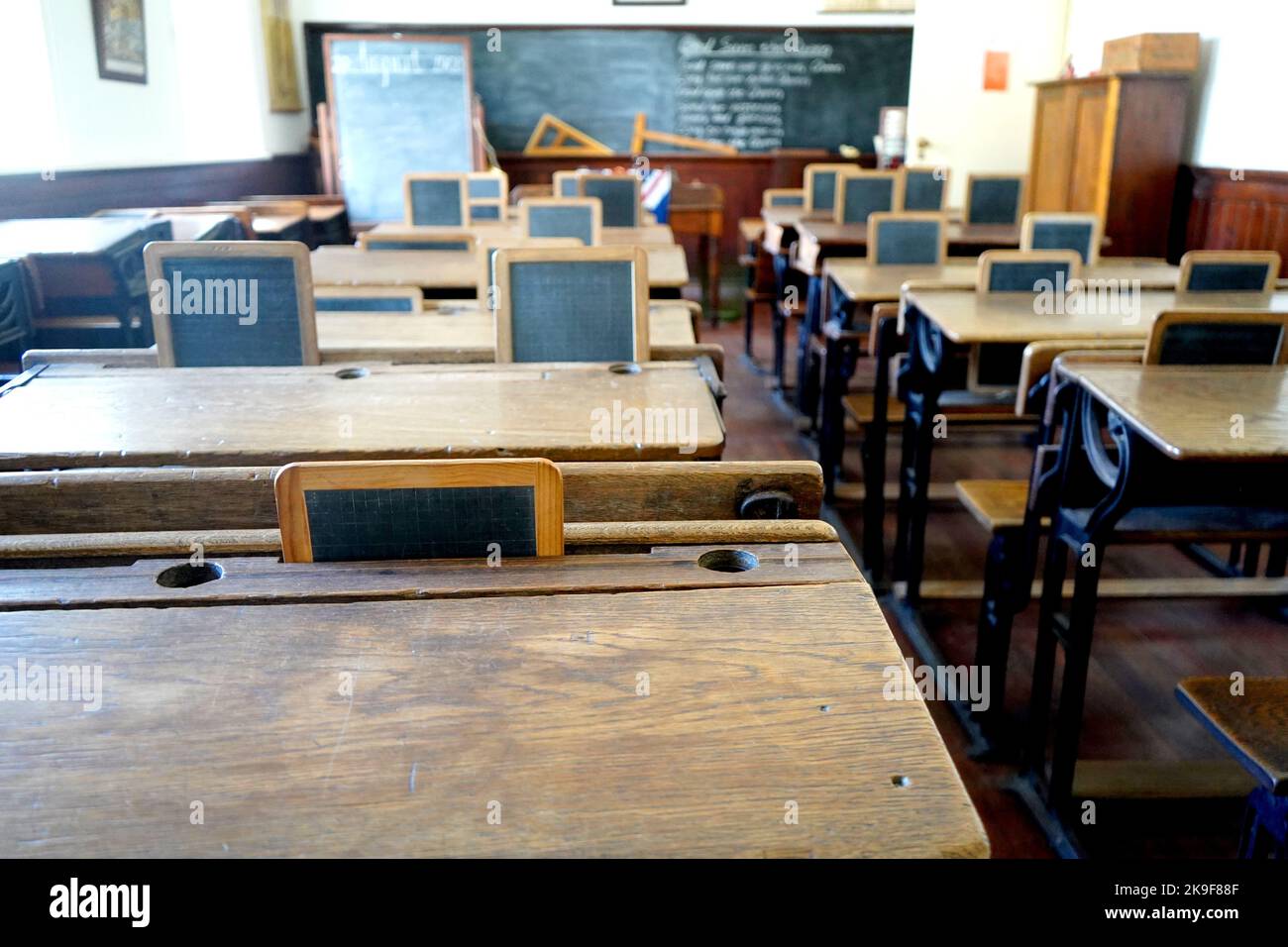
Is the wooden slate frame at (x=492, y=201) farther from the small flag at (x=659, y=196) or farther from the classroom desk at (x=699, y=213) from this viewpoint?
the classroom desk at (x=699, y=213)

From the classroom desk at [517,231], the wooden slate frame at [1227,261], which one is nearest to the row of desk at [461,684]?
the wooden slate frame at [1227,261]

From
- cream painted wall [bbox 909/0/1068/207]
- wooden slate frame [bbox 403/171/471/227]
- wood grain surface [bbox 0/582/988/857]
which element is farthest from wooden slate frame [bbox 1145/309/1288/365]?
cream painted wall [bbox 909/0/1068/207]

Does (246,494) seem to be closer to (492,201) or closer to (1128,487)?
(1128,487)

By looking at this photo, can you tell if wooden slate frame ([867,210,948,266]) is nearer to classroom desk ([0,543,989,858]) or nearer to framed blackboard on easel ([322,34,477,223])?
classroom desk ([0,543,989,858])

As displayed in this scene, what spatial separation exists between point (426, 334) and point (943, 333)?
4.37 feet

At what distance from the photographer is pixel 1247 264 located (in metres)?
3.20

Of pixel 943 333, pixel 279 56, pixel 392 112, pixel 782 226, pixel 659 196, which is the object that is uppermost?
pixel 279 56

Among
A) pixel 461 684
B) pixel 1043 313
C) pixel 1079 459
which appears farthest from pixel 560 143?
pixel 461 684

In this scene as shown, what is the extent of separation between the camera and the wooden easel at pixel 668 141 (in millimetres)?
8406

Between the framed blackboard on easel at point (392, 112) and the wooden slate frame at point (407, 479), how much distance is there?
6.07 metres

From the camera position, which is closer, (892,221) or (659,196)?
(892,221)

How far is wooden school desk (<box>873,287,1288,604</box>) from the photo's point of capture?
2582 mm

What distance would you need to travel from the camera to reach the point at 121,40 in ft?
17.5

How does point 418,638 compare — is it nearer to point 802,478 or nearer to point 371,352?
point 802,478
